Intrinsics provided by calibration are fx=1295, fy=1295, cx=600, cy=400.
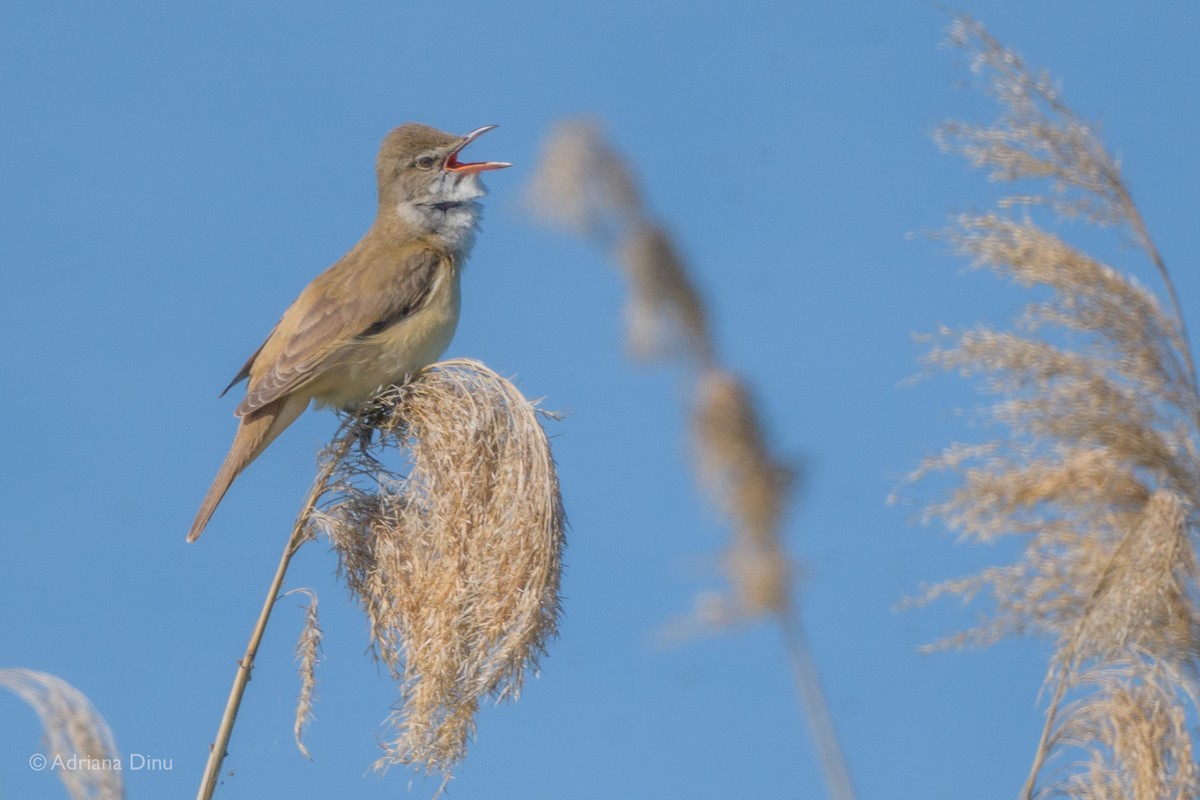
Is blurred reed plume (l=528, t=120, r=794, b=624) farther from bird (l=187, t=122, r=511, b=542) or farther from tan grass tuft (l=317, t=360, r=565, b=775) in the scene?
bird (l=187, t=122, r=511, b=542)

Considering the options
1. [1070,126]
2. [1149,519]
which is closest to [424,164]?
[1070,126]

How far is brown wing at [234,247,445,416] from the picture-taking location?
4.57m

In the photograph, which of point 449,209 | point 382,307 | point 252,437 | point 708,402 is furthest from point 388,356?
point 708,402

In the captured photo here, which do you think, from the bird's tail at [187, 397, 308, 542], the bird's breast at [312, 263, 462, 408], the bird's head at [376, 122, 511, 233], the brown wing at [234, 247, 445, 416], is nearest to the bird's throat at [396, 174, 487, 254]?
the bird's head at [376, 122, 511, 233]

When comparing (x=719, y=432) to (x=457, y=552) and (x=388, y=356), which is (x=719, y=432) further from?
(x=388, y=356)

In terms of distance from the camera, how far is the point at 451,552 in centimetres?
319

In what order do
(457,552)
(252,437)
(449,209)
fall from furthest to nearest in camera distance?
(449,209) → (252,437) → (457,552)

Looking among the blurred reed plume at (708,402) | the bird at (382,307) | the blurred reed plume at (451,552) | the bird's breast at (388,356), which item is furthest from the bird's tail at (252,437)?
the blurred reed plume at (708,402)

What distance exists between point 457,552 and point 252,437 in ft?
5.33

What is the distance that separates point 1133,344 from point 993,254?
44cm

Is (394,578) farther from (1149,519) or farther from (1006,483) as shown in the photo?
(1149,519)

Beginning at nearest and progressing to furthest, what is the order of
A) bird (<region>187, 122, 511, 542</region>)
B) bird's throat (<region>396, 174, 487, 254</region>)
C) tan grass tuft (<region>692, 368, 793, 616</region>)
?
1. tan grass tuft (<region>692, 368, 793, 616</region>)
2. bird (<region>187, 122, 511, 542</region>)
3. bird's throat (<region>396, 174, 487, 254</region>)

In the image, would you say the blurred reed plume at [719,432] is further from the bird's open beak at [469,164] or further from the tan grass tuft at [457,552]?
the bird's open beak at [469,164]

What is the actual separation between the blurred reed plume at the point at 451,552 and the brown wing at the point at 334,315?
46.1 inches
